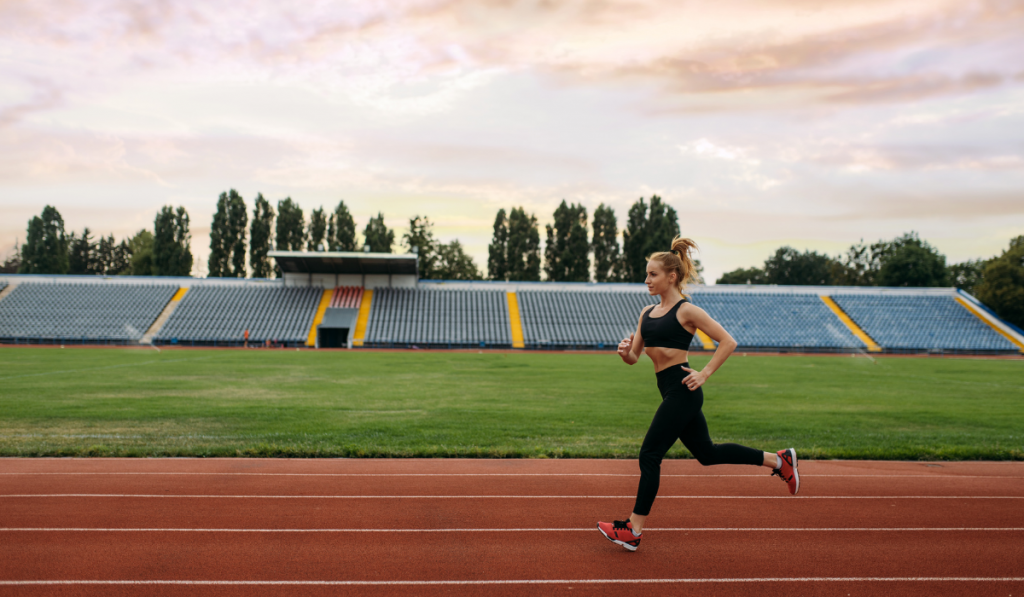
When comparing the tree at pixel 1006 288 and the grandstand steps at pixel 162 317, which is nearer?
the grandstand steps at pixel 162 317

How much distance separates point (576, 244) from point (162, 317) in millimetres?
39259

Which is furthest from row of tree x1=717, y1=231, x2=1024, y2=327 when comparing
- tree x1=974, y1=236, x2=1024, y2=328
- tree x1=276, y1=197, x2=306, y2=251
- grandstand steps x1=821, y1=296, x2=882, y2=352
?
tree x1=276, y1=197, x2=306, y2=251

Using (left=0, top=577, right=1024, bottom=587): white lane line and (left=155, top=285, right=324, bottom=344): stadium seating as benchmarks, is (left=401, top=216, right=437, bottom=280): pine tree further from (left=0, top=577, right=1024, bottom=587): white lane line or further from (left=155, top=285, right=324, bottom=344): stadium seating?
(left=0, top=577, right=1024, bottom=587): white lane line

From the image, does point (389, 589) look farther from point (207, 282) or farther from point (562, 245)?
Answer: point (562, 245)

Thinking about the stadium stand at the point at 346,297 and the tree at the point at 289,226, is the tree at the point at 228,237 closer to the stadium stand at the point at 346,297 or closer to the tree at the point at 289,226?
the tree at the point at 289,226

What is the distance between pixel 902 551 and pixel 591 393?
1187 cm

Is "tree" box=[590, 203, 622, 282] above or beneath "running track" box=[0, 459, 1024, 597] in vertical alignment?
above

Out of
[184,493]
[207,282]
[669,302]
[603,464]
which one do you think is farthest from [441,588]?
[207,282]

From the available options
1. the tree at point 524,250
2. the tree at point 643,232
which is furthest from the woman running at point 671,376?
the tree at point 524,250

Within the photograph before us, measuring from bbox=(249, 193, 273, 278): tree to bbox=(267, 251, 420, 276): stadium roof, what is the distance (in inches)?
598

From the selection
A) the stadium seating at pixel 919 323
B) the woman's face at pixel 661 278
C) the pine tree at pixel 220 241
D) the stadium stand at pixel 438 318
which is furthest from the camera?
the pine tree at pixel 220 241

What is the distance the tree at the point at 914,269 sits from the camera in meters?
74.0

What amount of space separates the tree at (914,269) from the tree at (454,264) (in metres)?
53.1

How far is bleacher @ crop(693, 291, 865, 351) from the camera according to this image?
46.7m
